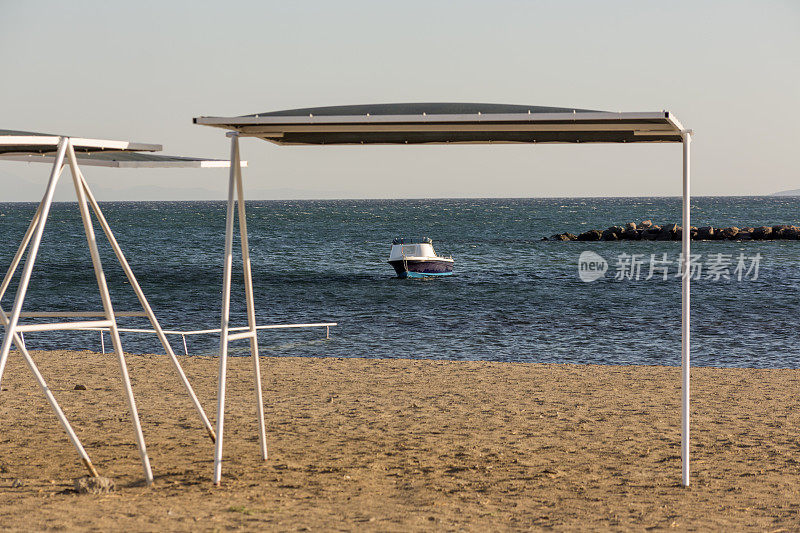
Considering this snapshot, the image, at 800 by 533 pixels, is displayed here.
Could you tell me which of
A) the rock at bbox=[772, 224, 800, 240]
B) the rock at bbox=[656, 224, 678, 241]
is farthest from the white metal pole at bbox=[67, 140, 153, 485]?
the rock at bbox=[772, 224, 800, 240]

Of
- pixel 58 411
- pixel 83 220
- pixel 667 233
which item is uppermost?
pixel 83 220

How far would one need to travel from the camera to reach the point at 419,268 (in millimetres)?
45219

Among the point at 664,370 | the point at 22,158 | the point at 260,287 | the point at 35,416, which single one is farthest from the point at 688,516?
the point at 260,287

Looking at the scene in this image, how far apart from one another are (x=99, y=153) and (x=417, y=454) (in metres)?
3.87

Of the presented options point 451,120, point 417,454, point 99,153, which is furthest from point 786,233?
point 99,153

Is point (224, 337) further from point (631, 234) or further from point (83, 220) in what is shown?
point (631, 234)

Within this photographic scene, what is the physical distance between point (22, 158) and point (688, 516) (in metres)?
6.35

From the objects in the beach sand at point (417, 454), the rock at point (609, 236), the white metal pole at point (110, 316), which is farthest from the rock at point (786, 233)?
the white metal pole at point (110, 316)

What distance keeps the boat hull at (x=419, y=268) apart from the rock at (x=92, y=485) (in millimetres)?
38299

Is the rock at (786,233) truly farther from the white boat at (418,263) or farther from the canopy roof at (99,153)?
the canopy roof at (99,153)

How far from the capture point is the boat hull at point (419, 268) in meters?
45.1

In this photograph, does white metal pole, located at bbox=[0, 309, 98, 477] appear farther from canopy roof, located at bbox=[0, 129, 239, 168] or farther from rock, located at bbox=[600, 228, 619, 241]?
rock, located at bbox=[600, 228, 619, 241]

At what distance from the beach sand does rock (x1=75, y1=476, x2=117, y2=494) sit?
91mm

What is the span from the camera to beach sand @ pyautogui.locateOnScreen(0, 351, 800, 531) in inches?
244
